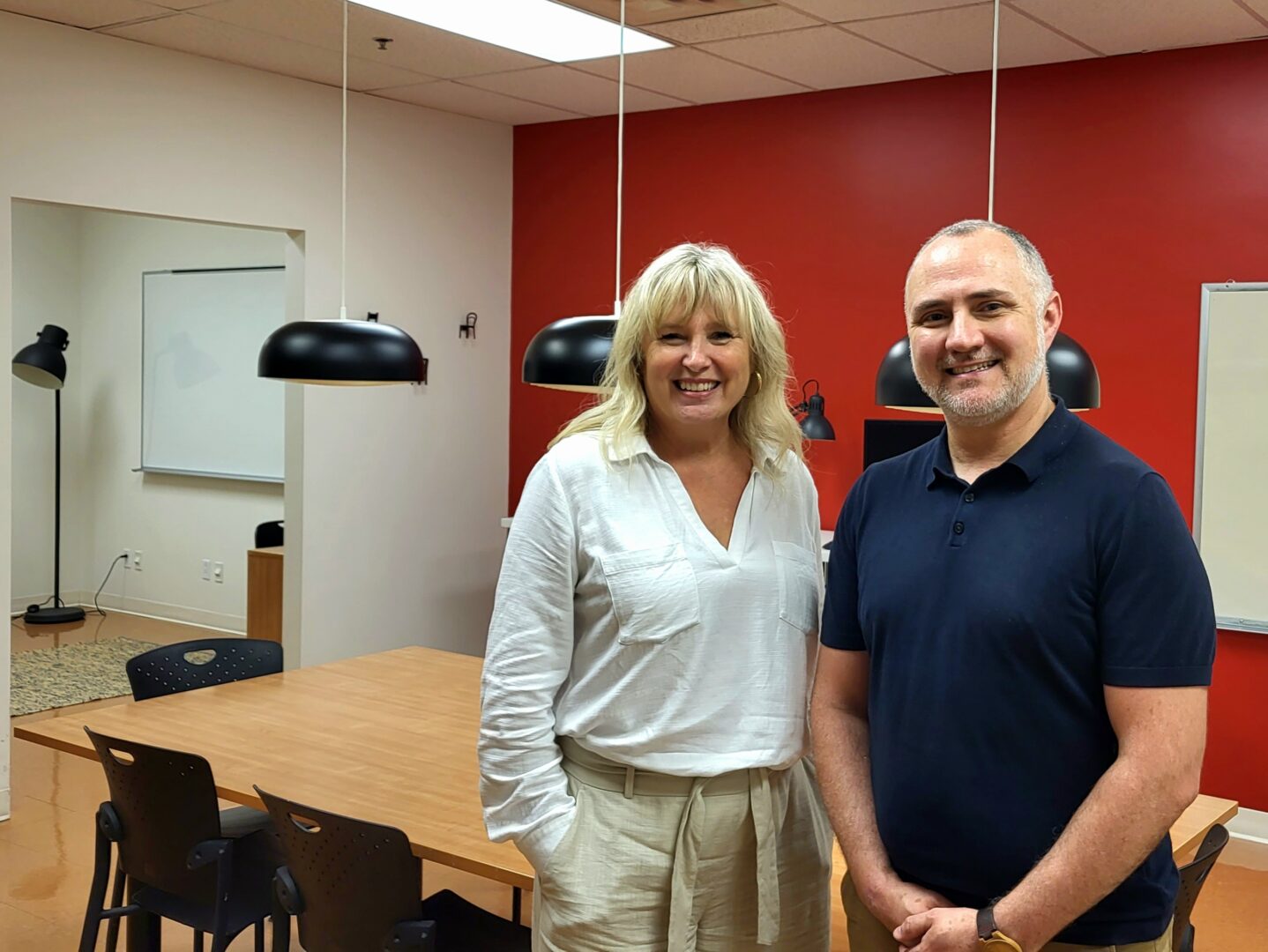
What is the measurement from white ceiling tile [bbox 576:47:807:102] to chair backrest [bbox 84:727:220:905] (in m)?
3.36

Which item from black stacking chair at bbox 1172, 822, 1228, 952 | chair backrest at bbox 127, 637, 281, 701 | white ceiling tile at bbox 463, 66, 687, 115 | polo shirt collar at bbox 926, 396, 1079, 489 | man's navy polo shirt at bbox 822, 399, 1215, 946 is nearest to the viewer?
man's navy polo shirt at bbox 822, 399, 1215, 946

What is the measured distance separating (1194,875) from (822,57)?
145 inches

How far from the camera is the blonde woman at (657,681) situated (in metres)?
1.94

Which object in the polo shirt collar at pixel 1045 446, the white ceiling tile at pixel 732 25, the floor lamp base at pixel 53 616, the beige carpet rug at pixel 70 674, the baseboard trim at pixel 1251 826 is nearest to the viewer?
the polo shirt collar at pixel 1045 446

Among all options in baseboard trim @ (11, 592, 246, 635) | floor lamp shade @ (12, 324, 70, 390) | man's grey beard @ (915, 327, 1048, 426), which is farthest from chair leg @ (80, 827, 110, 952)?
floor lamp shade @ (12, 324, 70, 390)

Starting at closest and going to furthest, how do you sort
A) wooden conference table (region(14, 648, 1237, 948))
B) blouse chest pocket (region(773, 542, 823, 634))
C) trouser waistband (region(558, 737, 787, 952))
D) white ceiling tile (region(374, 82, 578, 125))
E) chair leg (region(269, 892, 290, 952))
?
trouser waistband (region(558, 737, 787, 952)) < blouse chest pocket (region(773, 542, 823, 634)) < wooden conference table (region(14, 648, 1237, 948)) < chair leg (region(269, 892, 290, 952)) < white ceiling tile (region(374, 82, 578, 125))

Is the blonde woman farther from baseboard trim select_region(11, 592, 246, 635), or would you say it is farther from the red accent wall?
baseboard trim select_region(11, 592, 246, 635)

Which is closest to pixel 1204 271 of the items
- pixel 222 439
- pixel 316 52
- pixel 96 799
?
pixel 316 52

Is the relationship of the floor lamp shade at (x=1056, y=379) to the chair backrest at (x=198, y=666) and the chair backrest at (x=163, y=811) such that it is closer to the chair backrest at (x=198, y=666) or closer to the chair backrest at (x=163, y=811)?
the chair backrest at (x=163, y=811)

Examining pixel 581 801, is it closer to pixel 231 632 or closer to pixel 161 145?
pixel 161 145

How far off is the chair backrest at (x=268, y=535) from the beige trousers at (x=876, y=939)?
567cm

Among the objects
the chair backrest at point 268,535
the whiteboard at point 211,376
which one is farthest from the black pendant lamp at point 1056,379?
the whiteboard at point 211,376

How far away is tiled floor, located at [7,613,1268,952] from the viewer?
3996 millimetres

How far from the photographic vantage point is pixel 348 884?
253cm
